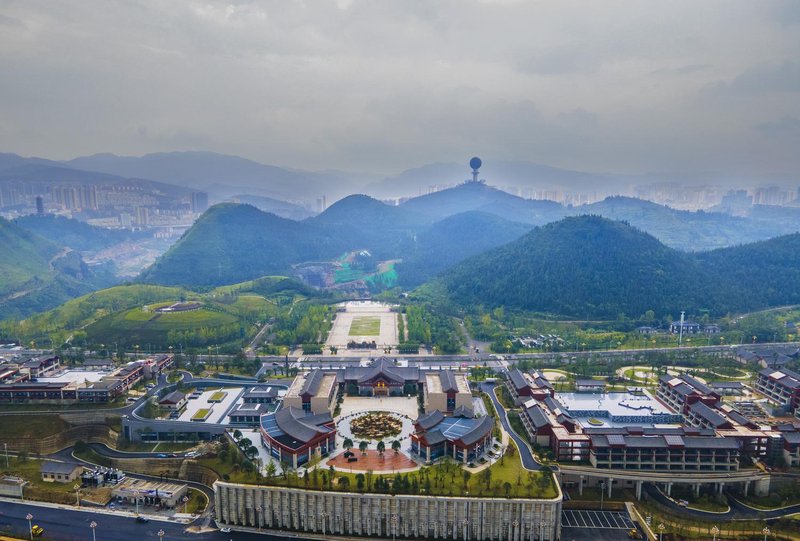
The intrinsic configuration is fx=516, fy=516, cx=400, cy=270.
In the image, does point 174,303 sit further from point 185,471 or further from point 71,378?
point 185,471

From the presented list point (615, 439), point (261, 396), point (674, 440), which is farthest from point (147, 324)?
point (674, 440)

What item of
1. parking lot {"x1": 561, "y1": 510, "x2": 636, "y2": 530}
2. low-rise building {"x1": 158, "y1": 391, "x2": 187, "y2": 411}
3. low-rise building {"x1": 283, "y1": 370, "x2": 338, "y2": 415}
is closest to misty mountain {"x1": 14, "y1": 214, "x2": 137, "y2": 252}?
low-rise building {"x1": 158, "y1": 391, "x2": 187, "y2": 411}

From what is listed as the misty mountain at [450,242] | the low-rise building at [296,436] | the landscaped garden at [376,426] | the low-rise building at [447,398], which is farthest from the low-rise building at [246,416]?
the misty mountain at [450,242]

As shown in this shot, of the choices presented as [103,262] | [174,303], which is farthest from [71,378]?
[103,262]

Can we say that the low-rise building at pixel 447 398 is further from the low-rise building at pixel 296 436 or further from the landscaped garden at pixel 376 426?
the low-rise building at pixel 296 436

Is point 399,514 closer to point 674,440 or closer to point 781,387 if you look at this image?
point 674,440

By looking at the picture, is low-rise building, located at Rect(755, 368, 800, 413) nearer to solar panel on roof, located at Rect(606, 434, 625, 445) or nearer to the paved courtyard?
solar panel on roof, located at Rect(606, 434, 625, 445)

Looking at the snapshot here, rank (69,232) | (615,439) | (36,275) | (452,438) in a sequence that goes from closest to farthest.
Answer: (615,439) → (452,438) → (36,275) → (69,232)
